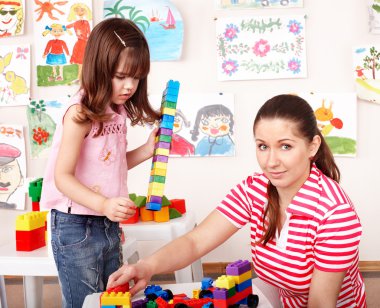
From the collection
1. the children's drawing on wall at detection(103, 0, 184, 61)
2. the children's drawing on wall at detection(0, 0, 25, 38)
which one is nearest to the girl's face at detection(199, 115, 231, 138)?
the children's drawing on wall at detection(103, 0, 184, 61)

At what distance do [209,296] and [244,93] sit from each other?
5.28 ft

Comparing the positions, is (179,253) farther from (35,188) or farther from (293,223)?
(35,188)

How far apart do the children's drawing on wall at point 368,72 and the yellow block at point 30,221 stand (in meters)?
1.40

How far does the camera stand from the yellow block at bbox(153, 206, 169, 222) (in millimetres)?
2035

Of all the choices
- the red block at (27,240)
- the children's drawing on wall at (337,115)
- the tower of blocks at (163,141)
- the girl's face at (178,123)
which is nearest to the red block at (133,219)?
the red block at (27,240)

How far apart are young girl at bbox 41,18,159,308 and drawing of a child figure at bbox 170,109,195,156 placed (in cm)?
108

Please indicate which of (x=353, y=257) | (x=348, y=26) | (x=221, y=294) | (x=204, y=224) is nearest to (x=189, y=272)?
(x=204, y=224)

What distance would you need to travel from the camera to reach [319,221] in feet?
3.81

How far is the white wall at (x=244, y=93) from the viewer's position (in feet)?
8.29

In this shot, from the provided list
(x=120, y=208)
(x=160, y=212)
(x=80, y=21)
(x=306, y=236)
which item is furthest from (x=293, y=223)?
(x=80, y=21)

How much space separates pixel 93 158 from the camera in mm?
1432

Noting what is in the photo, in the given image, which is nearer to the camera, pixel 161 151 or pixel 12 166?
pixel 161 151

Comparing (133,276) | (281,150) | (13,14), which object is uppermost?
(13,14)

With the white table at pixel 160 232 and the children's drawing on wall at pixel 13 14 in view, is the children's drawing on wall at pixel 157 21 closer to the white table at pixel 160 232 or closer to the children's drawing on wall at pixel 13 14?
the children's drawing on wall at pixel 13 14
